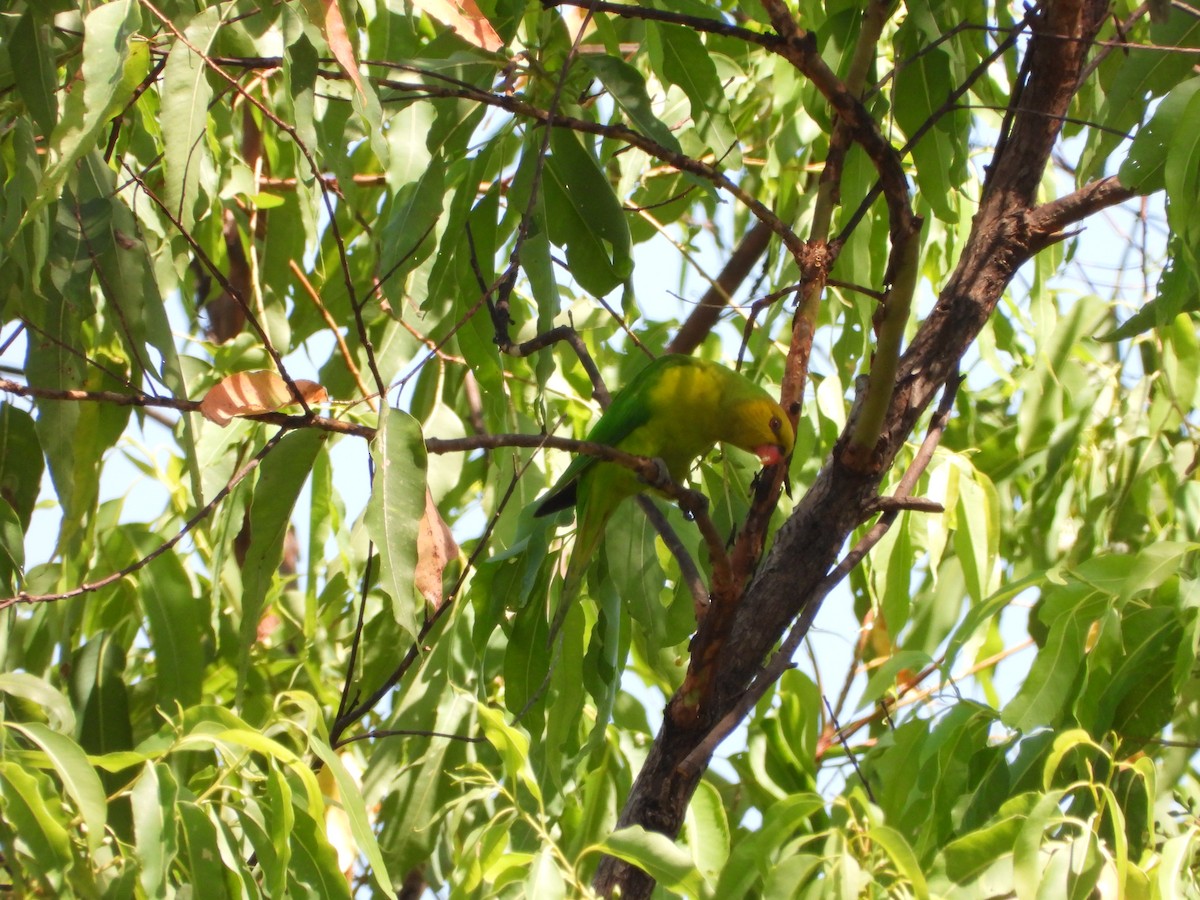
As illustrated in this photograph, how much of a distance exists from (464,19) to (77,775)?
50.4 inches

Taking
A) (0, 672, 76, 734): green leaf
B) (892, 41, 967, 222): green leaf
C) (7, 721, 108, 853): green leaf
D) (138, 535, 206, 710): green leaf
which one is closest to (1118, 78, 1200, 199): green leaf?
(892, 41, 967, 222): green leaf

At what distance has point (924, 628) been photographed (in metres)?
3.36

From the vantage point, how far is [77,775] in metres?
1.82

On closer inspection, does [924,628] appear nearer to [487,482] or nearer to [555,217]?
[487,482]

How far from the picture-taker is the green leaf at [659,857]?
5.49 ft

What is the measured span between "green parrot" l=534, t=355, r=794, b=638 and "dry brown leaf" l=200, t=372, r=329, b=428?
0.81 meters

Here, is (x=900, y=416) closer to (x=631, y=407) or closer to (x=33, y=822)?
(x=631, y=407)

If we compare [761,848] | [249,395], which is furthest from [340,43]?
[761,848]

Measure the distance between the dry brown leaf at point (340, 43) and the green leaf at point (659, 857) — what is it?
3.50ft

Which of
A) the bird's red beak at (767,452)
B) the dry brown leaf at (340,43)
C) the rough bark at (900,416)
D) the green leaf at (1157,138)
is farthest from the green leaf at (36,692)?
the green leaf at (1157,138)

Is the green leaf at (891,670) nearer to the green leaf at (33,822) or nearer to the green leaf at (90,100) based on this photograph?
the green leaf at (33,822)

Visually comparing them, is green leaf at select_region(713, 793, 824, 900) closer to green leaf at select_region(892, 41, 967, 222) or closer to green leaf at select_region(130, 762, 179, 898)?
green leaf at select_region(130, 762, 179, 898)

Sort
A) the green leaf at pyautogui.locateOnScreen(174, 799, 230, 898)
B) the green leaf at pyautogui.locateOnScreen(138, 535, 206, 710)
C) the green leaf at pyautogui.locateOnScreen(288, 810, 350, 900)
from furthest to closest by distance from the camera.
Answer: the green leaf at pyautogui.locateOnScreen(138, 535, 206, 710) < the green leaf at pyautogui.locateOnScreen(288, 810, 350, 900) < the green leaf at pyautogui.locateOnScreen(174, 799, 230, 898)

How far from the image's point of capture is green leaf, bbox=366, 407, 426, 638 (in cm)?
154
